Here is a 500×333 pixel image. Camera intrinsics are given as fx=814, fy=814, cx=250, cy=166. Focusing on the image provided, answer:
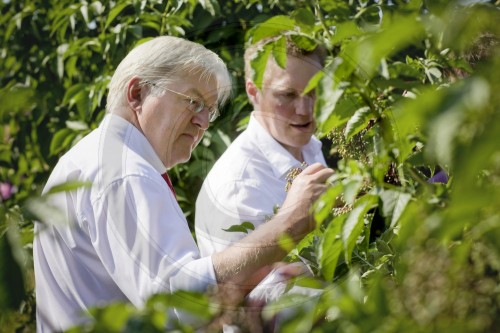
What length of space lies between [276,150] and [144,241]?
0.92 ft

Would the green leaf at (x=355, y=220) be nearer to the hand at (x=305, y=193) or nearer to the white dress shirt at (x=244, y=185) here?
the hand at (x=305, y=193)

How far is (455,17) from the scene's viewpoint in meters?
0.65

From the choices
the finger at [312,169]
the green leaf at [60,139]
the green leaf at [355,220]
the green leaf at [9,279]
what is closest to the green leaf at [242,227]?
the finger at [312,169]

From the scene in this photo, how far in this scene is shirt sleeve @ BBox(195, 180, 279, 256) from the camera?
1.34m

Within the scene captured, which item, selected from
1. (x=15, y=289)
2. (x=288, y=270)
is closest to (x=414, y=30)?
(x=15, y=289)

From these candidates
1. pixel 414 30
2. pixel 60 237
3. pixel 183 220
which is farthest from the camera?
pixel 60 237

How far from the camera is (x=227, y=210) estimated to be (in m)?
1.34

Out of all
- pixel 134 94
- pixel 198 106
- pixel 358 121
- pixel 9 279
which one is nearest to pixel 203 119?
pixel 198 106

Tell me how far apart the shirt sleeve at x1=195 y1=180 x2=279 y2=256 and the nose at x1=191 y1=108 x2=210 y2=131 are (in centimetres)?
11

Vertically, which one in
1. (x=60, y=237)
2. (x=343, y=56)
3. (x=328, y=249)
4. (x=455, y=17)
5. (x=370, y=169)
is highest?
(x=455, y=17)

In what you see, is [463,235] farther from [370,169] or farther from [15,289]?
[15,289]

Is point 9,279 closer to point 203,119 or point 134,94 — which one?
point 203,119

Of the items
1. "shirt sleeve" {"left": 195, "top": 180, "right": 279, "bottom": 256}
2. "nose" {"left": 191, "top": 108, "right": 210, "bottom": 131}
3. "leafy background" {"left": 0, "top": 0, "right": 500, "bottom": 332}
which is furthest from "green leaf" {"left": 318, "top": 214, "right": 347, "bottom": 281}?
"nose" {"left": 191, "top": 108, "right": 210, "bottom": 131}

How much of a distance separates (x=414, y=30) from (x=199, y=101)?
34.9 inches
